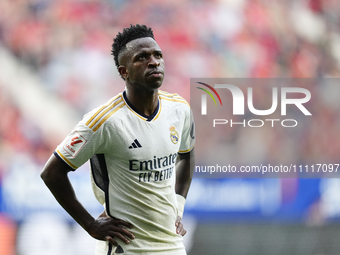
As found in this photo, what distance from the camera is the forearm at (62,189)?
2238 millimetres

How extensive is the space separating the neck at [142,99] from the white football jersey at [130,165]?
36mm

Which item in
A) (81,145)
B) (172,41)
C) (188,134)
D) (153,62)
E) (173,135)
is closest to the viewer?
(81,145)

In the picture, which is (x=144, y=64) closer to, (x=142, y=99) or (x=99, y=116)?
(x=142, y=99)

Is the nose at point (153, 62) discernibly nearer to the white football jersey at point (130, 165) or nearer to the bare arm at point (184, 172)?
the white football jersey at point (130, 165)

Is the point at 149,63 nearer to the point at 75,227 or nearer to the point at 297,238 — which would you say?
the point at 75,227

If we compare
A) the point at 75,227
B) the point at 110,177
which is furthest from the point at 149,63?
the point at 75,227

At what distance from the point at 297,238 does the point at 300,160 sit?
1010 millimetres

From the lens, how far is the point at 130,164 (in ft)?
7.34

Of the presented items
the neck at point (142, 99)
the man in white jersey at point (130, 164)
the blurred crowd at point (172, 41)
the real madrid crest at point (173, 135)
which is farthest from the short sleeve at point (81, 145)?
the blurred crowd at point (172, 41)

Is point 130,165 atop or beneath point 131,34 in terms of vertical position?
beneath

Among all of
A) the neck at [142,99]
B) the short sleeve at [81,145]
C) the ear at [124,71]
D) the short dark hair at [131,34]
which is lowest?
the short sleeve at [81,145]

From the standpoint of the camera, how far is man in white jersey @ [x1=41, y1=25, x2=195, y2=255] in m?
2.22

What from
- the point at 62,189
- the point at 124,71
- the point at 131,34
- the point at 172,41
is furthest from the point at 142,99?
the point at 172,41

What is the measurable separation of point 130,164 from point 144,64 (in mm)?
566
